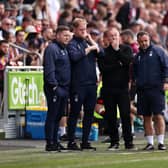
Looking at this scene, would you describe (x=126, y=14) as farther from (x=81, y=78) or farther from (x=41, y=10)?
Answer: (x=81, y=78)

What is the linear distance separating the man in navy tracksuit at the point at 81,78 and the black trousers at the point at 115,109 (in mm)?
333

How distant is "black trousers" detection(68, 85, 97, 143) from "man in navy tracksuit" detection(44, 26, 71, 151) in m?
0.23

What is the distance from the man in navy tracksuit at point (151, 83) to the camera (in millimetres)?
16442

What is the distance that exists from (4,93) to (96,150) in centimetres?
396

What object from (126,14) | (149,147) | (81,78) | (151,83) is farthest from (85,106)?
(126,14)

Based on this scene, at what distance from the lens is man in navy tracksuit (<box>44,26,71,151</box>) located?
15867mm

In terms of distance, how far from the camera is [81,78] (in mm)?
16250

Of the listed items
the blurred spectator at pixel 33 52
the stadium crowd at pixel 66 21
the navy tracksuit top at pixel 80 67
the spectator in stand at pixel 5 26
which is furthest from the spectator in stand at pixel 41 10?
the navy tracksuit top at pixel 80 67

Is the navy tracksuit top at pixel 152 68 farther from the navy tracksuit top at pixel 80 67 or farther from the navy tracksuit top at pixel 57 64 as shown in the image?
the navy tracksuit top at pixel 57 64

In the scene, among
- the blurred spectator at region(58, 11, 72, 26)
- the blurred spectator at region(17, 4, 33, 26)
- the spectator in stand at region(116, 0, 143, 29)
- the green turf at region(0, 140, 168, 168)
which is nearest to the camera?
the green turf at region(0, 140, 168, 168)

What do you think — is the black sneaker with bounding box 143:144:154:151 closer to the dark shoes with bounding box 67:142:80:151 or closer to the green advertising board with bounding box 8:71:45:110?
the dark shoes with bounding box 67:142:80:151

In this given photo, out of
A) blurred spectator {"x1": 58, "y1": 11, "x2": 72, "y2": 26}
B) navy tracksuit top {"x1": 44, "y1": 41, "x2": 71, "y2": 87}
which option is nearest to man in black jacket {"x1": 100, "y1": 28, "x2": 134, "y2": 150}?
navy tracksuit top {"x1": 44, "y1": 41, "x2": 71, "y2": 87}

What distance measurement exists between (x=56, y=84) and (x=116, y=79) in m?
1.25

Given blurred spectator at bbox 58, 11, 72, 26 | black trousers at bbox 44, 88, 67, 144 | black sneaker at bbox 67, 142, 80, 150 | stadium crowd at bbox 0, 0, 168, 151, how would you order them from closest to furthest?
black trousers at bbox 44, 88, 67, 144 < black sneaker at bbox 67, 142, 80, 150 < stadium crowd at bbox 0, 0, 168, 151 < blurred spectator at bbox 58, 11, 72, 26
